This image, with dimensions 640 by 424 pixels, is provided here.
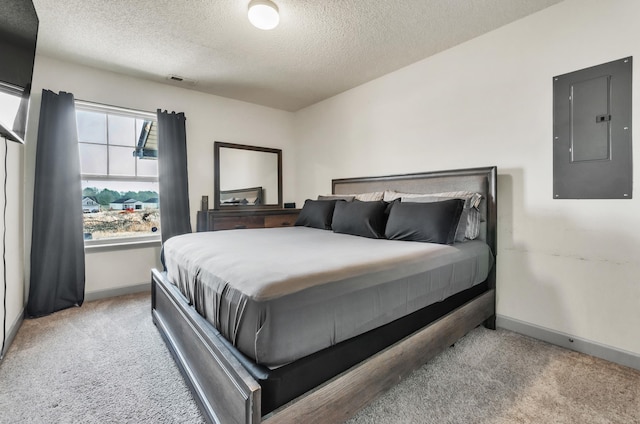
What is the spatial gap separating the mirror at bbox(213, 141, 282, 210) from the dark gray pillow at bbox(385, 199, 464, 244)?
2.58m

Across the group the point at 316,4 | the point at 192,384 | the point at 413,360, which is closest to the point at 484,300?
the point at 413,360

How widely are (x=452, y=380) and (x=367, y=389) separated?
2.32 ft

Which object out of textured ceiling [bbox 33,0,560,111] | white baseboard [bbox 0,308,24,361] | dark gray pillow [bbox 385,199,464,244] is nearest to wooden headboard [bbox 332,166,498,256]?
dark gray pillow [bbox 385,199,464,244]

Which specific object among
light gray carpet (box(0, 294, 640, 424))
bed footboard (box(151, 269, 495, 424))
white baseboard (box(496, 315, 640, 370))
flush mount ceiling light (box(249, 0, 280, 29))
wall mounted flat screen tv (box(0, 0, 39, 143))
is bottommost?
light gray carpet (box(0, 294, 640, 424))

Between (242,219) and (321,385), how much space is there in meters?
3.03

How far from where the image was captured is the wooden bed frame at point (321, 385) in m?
1.09

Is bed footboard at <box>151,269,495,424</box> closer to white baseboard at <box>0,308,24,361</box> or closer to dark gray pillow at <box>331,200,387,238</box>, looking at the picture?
dark gray pillow at <box>331,200,387,238</box>

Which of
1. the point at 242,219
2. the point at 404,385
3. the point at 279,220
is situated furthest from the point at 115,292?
the point at 404,385

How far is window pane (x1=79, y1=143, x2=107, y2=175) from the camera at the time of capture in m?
3.20

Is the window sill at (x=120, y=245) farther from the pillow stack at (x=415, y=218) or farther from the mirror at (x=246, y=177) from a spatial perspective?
the pillow stack at (x=415, y=218)

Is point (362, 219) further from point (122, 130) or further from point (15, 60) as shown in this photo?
point (122, 130)

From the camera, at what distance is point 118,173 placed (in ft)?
11.2

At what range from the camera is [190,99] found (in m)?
3.81

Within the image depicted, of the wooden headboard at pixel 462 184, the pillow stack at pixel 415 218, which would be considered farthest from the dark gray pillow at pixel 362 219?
the wooden headboard at pixel 462 184
